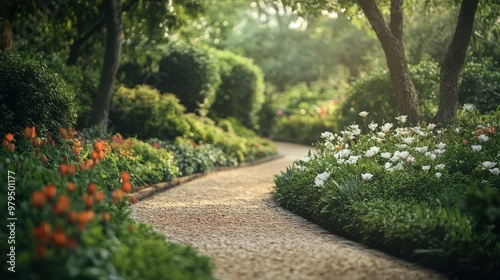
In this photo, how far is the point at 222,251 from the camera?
655 cm

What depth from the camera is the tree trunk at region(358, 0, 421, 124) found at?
37.2 ft

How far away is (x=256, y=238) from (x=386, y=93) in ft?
26.4

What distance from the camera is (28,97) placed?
8.85 metres

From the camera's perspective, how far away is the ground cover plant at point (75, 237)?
4.19m

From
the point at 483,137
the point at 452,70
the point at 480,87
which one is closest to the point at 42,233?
the point at 483,137

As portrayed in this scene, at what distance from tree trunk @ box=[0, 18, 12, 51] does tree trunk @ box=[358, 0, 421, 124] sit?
→ 674cm

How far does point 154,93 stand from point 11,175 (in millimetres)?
9880

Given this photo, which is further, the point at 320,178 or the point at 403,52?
the point at 403,52

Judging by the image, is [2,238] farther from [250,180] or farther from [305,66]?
[305,66]

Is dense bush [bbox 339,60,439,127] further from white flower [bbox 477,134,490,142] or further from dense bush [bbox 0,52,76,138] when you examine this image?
dense bush [bbox 0,52,76,138]

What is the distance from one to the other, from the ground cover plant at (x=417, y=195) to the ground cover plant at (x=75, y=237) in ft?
7.74

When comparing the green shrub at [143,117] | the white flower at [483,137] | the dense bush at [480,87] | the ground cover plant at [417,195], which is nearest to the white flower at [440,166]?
the ground cover plant at [417,195]

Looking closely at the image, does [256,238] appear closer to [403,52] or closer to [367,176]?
[367,176]

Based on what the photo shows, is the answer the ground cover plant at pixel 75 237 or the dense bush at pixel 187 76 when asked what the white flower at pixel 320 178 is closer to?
the ground cover plant at pixel 75 237
